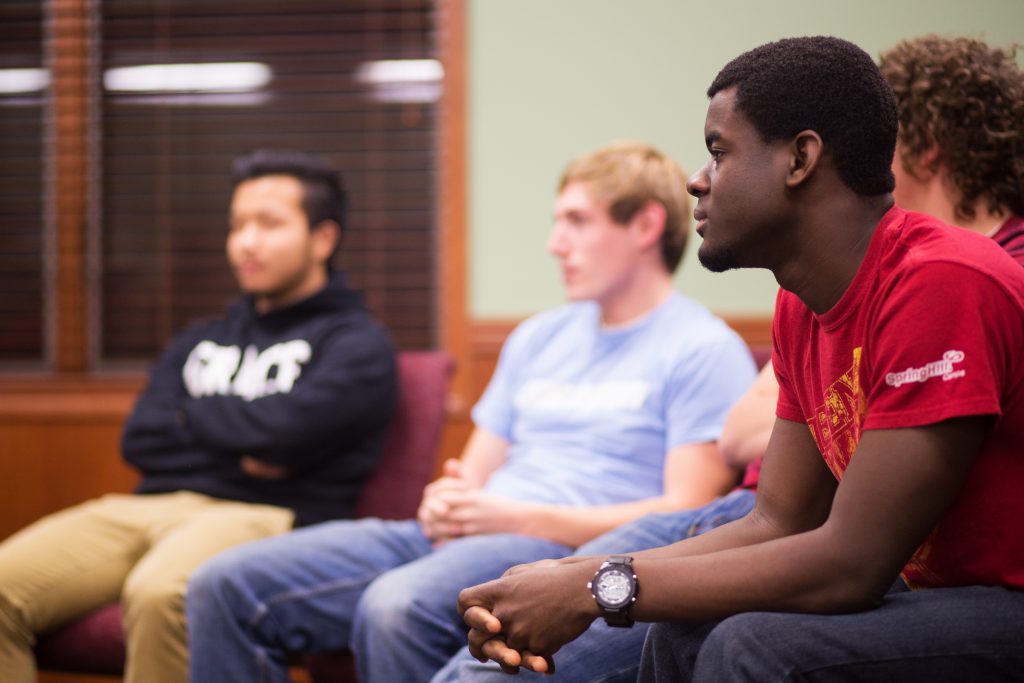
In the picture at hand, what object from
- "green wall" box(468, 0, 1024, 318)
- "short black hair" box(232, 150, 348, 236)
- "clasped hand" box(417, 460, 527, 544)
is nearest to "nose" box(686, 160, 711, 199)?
"clasped hand" box(417, 460, 527, 544)

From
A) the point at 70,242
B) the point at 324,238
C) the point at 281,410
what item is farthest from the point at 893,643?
the point at 70,242

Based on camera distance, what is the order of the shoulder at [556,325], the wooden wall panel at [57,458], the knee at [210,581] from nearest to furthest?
1. the knee at [210,581]
2. the shoulder at [556,325]
3. the wooden wall panel at [57,458]

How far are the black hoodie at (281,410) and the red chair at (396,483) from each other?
5cm

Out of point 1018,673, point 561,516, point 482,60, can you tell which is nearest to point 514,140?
point 482,60

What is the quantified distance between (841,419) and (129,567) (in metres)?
1.70

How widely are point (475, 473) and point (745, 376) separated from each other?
0.64 m

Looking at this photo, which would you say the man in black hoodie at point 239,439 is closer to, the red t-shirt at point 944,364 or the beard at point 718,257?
the beard at point 718,257

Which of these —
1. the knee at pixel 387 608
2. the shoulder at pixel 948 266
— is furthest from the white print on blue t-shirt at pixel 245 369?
the shoulder at pixel 948 266

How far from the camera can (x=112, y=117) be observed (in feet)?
12.1

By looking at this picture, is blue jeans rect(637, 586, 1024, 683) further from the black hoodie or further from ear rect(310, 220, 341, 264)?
ear rect(310, 220, 341, 264)

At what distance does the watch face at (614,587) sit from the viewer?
3.89ft

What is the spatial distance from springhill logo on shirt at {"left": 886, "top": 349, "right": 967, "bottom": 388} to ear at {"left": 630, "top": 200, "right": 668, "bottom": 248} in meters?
1.14

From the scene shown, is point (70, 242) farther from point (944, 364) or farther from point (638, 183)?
point (944, 364)

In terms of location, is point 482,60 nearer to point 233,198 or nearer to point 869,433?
point 233,198
